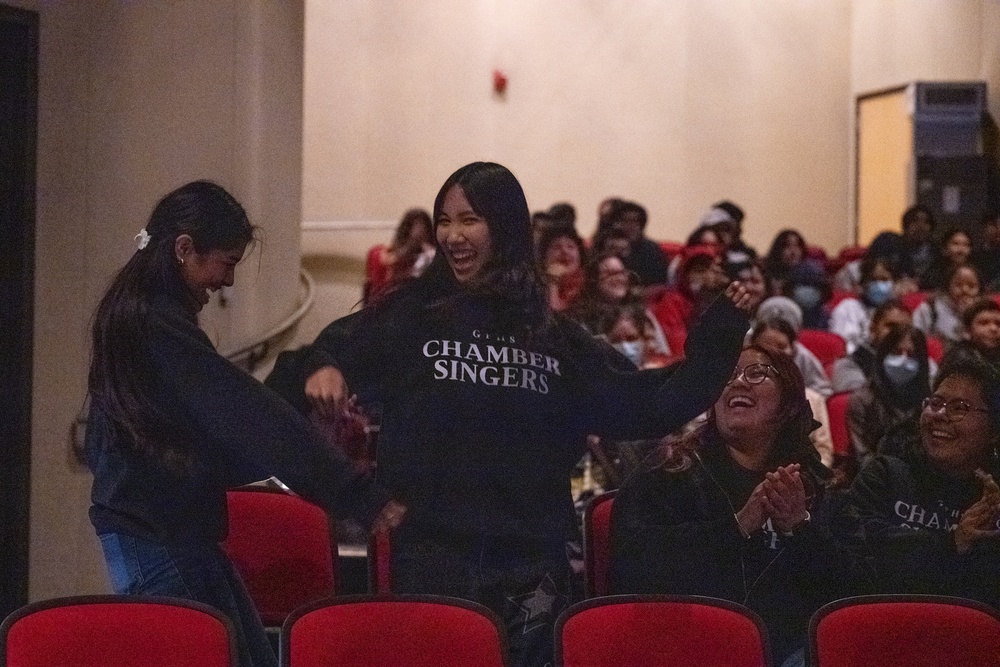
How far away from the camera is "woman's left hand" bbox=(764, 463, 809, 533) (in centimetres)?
266

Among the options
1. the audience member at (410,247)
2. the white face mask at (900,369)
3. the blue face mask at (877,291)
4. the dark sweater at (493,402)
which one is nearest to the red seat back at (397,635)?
the dark sweater at (493,402)

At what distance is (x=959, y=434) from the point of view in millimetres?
2988

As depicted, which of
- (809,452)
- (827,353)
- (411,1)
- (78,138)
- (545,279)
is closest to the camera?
(545,279)

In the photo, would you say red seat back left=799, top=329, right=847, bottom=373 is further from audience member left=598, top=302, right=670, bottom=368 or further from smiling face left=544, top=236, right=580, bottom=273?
smiling face left=544, top=236, right=580, bottom=273

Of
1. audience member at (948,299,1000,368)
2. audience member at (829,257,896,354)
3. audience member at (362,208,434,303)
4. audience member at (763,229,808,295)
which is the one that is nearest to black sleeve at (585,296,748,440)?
audience member at (948,299,1000,368)

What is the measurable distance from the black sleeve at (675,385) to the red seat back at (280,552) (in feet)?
2.93

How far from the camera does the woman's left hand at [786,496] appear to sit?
2.66 m

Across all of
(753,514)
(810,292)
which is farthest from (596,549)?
(810,292)

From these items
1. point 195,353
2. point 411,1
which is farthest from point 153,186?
point 411,1

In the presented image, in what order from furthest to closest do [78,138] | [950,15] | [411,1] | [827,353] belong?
[950,15], [411,1], [827,353], [78,138]

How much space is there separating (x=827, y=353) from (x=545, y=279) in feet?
12.5

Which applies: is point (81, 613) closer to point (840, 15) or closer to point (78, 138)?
point (78, 138)

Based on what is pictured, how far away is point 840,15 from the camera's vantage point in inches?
375

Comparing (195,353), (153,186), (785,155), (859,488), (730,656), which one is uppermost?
(785,155)
